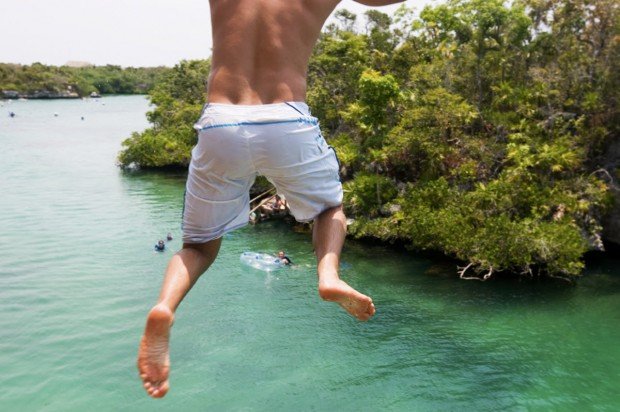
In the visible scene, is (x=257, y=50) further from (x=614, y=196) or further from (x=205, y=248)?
(x=614, y=196)

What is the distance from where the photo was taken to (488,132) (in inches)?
719

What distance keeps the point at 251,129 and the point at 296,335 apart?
502 inches

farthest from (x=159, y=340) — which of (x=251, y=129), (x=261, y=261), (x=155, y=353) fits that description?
(x=261, y=261)

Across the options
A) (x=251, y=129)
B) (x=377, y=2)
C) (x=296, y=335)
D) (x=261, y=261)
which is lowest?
(x=296, y=335)

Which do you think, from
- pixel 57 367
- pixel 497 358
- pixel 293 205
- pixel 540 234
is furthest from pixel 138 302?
pixel 293 205

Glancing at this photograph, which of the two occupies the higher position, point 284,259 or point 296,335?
point 284,259

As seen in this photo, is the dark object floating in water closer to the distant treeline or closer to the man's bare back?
the man's bare back

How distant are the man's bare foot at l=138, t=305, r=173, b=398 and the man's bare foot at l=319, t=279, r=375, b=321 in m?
0.56

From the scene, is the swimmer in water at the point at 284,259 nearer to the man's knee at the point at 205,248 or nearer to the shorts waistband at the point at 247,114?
the man's knee at the point at 205,248

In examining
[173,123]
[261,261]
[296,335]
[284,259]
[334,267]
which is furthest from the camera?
[173,123]

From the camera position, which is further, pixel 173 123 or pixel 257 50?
pixel 173 123

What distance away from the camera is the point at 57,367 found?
534 inches

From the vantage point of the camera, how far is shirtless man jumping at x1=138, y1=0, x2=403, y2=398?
7.00ft

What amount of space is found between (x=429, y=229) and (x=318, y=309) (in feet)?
12.0
